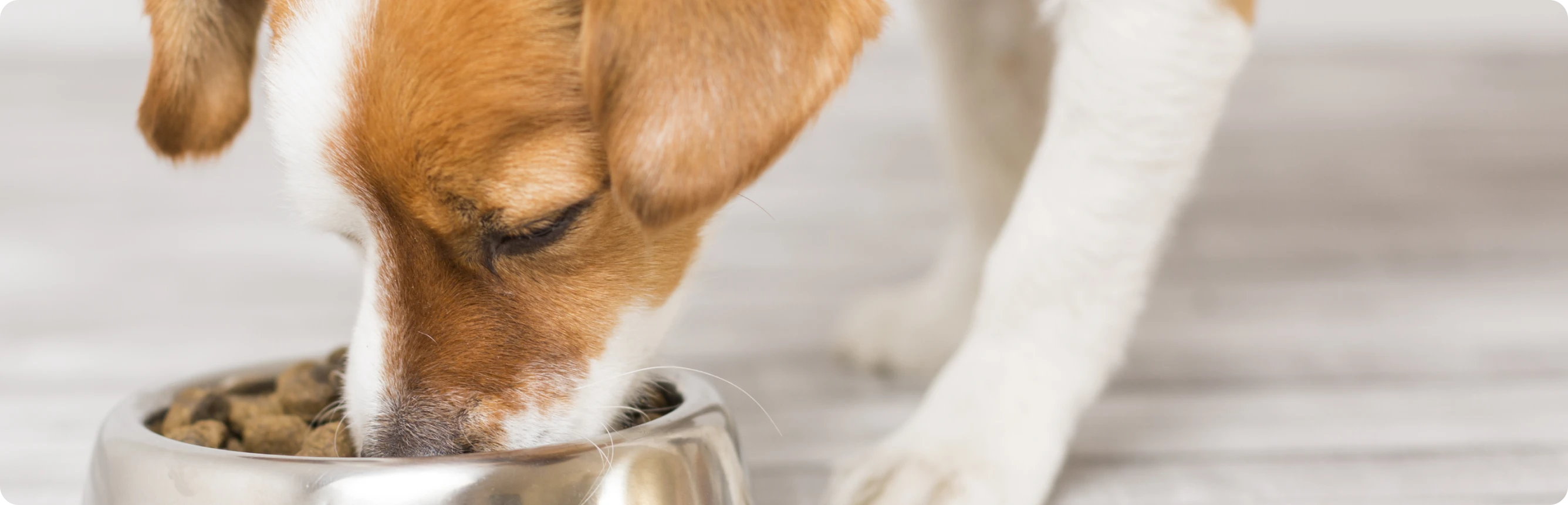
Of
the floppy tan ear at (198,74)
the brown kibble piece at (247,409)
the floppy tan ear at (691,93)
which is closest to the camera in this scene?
the floppy tan ear at (691,93)

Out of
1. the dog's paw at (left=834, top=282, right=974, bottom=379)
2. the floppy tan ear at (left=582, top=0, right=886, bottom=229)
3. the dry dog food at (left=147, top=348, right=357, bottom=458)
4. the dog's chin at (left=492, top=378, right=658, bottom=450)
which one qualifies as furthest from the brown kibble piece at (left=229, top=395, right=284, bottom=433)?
the dog's paw at (left=834, top=282, right=974, bottom=379)

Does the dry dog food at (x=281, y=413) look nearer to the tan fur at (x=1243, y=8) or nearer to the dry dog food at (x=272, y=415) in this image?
the dry dog food at (x=272, y=415)

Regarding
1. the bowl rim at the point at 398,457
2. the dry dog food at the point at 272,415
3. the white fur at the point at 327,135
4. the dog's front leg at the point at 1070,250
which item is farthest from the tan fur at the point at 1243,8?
the dry dog food at the point at 272,415

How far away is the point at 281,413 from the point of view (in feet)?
3.72

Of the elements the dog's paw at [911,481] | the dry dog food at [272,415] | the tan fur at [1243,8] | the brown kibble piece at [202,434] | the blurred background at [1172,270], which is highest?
the tan fur at [1243,8]

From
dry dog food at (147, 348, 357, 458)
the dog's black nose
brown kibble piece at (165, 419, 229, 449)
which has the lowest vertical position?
dry dog food at (147, 348, 357, 458)

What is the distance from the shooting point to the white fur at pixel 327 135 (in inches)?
38.0

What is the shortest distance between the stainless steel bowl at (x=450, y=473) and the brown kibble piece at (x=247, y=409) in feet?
0.23

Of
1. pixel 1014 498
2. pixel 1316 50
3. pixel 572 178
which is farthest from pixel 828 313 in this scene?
pixel 1316 50

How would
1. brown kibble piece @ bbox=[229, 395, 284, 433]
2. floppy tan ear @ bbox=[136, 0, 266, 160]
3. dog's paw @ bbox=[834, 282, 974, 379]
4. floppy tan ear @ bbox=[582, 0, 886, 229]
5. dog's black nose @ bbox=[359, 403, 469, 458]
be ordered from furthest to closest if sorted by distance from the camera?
dog's paw @ bbox=[834, 282, 974, 379] → floppy tan ear @ bbox=[136, 0, 266, 160] → brown kibble piece @ bbox=[229, 395, 284, 433] → dog's black nose @ bbox=[359, 403, 469, 458] → floppy tan ear @ bbox=[582, 0, 886, 229]

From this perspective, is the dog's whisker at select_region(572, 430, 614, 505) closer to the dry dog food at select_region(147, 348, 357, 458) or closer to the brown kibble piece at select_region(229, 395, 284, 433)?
the dry dog food at select_region(147, 348, 357, 458)

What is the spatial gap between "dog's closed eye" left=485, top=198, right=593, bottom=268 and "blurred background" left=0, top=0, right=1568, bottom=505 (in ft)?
0.64

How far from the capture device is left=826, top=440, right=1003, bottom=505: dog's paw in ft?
3.62

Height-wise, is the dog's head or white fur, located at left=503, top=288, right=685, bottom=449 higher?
the dog's head
